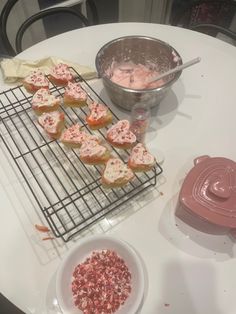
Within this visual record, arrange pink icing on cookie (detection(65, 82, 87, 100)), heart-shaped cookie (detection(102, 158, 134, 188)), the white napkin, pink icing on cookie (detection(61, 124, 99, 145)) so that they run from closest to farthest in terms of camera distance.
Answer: heart-shaped cookie (detection(102, 158, 134, 188)) → pink icing on cookie (detection(61, 124, 99, 145)) → pink icing on cookie (detection(65, 82, 87, 100)) → the white napkin

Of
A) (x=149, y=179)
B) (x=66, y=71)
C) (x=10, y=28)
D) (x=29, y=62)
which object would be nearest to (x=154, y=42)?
(x=66, y=71)

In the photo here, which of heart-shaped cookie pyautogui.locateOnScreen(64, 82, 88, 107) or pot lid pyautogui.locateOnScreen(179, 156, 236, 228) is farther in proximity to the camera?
heart-shaped cookie pyautogui.locateOnScreen(64, 82, 88, 107)

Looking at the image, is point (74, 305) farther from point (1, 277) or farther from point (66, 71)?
point (66, 71)

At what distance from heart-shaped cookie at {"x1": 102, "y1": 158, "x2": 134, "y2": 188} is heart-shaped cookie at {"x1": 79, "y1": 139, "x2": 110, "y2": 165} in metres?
0.05

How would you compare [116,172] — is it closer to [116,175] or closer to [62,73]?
[116,175]

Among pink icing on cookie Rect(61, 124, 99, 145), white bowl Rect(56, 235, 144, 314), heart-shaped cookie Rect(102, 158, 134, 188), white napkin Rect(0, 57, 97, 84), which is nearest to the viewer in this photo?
white bowl Rect(56, 235, 144, 314)

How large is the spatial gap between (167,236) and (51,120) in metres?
0.51

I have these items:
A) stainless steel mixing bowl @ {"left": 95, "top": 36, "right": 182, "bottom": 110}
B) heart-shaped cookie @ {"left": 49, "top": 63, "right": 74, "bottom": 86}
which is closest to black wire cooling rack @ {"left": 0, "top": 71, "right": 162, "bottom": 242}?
heart-shaped cookie @ {"left": 49, "top": 63, "right": 74, "bottom": 86}

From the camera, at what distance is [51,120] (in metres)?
A: 0.98

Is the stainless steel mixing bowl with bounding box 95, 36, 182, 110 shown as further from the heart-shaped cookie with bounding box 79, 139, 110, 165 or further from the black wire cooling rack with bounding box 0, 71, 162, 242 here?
the heart-shaped cookie with bounding box 79, 139, 110, 165

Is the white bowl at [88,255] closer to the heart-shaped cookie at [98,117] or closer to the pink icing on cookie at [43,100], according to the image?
the heart-shaped cookie at [98,117]

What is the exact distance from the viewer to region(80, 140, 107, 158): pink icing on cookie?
89 cm

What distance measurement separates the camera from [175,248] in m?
0.81

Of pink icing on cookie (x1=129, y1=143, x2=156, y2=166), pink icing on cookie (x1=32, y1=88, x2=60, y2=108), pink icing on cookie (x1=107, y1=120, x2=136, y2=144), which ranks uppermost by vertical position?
→ pink icing on cookie (x1=32, y1=88, x2=60, y2=108)
